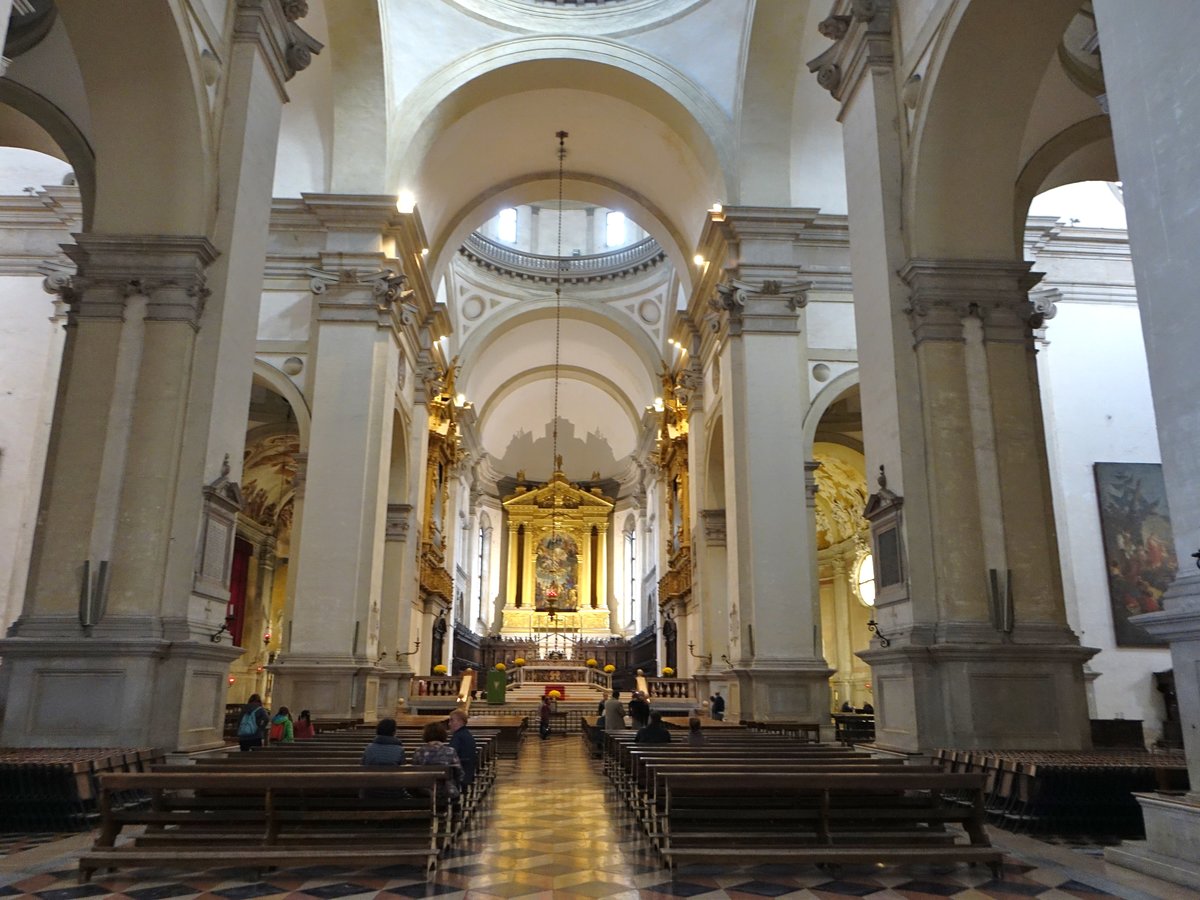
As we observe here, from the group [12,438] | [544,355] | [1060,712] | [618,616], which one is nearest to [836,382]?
[1060,712]

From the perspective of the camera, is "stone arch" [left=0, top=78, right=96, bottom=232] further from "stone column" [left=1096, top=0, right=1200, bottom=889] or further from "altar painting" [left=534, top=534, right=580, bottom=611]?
"altar painting" [left=534, top=534, right=580, bottom=611]

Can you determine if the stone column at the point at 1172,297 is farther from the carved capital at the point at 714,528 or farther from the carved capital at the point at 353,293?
the carved capital at the point at 714,528

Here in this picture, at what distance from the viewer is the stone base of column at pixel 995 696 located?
688 cm

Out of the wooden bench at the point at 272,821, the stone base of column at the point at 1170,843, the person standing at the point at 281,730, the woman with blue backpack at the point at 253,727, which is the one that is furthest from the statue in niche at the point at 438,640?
the stone base of column at the point at 1170,843

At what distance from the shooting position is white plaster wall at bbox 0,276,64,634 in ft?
43.3

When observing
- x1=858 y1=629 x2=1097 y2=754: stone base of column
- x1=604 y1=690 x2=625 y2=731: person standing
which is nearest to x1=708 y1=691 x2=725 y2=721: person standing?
x1=604 y1=690 x2=625 y2=731: person standing

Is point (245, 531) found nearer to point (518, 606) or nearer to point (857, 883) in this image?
point (518, 606)

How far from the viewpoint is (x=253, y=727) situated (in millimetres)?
8594

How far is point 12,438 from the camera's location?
45.4 feet

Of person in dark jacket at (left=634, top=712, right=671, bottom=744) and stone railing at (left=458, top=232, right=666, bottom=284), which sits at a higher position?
stone railing at (left=458, top=232, right=666, bottom=284)

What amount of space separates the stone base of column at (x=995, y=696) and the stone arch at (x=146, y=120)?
697 centimetres

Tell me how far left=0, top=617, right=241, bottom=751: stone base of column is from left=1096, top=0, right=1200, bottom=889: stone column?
20.3ft

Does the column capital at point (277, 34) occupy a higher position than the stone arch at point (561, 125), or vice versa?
the stone arch at point (561, 125)

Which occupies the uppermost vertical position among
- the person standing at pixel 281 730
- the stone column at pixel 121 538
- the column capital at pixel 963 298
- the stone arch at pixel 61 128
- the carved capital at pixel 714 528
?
the stone arch at pixel 61 128
